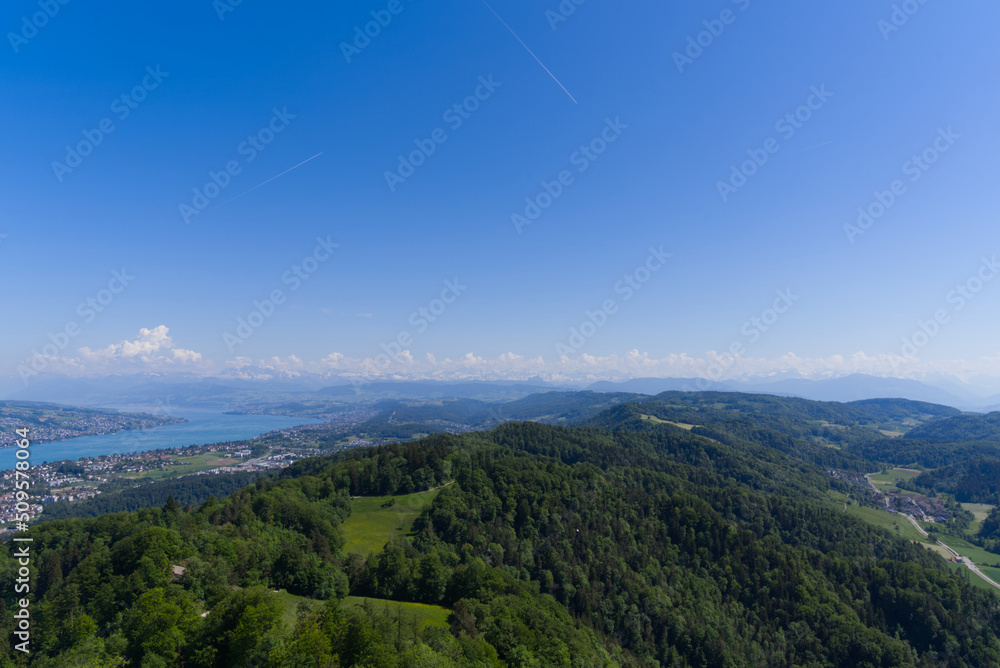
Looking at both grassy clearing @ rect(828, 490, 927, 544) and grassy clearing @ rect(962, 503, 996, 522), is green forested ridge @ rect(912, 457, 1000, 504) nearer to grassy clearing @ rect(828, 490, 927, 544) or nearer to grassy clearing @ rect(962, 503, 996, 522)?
grassy clearing @ rect(962, 503, 996, 522)

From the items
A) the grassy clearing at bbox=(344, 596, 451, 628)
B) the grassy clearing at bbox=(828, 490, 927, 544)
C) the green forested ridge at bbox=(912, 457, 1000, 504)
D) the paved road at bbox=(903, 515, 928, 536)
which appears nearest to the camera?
the grassy clearing at bbox=(344, 596, 451, 628)

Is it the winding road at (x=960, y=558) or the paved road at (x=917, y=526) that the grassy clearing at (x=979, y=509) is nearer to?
A: the paved road at (x=917, y=526)

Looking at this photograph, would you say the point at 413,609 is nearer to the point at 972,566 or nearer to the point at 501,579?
the point at 501,579

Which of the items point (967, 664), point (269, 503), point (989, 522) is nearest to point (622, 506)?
point (967, 664)

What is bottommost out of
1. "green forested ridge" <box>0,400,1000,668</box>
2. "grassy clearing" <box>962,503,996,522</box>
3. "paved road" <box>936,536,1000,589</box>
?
"grassy clearing" <box>962,503,996,522</box>

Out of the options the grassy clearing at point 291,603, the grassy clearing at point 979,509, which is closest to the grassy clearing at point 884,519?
the grassy clearing at point 979,509

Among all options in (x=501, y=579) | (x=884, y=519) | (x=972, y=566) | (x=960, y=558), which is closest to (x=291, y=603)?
(x=501, y=579)

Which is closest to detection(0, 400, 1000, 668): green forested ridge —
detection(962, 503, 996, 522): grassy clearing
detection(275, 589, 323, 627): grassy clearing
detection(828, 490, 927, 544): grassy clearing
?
detection(275, 589, 323, 627): grassy clearing

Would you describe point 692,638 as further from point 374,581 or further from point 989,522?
point 989,522
